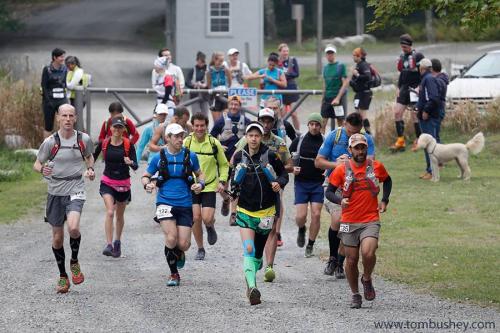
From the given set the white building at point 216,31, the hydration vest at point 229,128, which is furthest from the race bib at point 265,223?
the white building at point 216,31

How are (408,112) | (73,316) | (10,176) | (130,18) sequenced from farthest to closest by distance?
(130,18) < (408,112) < (10,176) < (73,316)

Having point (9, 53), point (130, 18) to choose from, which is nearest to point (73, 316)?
point (9, 53)

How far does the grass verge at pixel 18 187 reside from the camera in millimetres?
17812

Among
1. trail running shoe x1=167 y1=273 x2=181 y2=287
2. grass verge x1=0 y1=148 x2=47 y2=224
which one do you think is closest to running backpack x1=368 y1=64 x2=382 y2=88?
grass verge x1=0 y1=148 x2=47 y2=224

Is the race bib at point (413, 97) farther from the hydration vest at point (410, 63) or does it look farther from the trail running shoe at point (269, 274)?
the trail running shoe at point (269, 274)

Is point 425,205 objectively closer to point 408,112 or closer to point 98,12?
point 408,112

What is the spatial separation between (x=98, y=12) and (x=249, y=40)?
741 inches

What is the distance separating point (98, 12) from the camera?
6034 cm

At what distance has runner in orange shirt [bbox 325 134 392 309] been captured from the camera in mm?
10727

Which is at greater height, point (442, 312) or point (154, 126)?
point (154, 126)

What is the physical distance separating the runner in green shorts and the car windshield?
14.1 meters

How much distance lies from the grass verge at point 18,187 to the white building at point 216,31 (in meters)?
20.5

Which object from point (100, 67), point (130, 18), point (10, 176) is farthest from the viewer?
point (130, 18)

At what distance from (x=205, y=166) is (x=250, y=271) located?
259 cm
